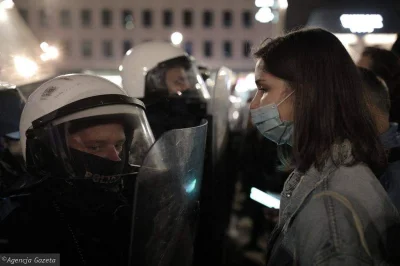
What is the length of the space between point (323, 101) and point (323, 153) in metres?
0.19

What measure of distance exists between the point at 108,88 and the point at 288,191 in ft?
5.05

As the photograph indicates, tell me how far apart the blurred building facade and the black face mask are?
7245cm

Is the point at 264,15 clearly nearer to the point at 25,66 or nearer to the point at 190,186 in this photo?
the point at 25,66

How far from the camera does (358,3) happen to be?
25.2 feet

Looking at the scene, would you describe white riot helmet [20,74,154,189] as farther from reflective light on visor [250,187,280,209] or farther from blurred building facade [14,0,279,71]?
blurred building facade [14,0,279,71]

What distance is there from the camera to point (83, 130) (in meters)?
2.95

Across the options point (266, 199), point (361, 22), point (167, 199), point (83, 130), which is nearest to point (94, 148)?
point (83, 130)

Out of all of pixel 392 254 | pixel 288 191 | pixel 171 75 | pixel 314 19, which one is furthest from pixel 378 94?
pixel 314 19

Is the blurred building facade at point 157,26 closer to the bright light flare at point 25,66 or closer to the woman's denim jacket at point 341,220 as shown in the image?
the bright light flare at point 25,66

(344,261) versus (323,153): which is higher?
(323,153)

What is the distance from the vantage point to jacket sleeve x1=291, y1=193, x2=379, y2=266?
158 centimetres

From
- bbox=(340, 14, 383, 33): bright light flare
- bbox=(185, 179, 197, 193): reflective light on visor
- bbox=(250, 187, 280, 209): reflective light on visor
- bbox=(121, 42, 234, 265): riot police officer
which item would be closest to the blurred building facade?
bbox=(340, 14, 383, 33): bright light flare

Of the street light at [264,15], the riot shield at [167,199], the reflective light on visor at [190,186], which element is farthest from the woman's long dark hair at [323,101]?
the street light at [264,15]

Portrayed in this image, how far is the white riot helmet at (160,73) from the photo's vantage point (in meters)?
5.45
